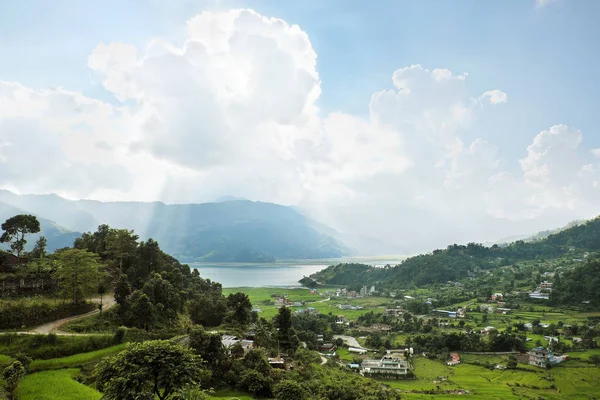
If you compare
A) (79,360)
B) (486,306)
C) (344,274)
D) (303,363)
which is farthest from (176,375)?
(344,274)

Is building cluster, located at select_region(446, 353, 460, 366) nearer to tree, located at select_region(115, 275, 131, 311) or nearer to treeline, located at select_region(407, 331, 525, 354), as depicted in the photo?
treeline, located at select_region(407, 331, 525, 354)

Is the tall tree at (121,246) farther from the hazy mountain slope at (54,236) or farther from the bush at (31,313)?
the hazy mountain slope at (54,236)

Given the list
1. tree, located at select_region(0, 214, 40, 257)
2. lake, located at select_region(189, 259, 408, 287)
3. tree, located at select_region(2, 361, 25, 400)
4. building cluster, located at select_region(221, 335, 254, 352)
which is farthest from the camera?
lake, located at select_region(189, 259, 408, 287)

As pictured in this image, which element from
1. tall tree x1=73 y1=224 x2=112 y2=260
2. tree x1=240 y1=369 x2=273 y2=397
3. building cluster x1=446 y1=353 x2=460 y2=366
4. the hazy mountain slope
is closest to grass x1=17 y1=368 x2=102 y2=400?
tree x1=240 y1=369 x2=273 y2=397

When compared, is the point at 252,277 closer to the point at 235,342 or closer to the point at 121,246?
the point at 121,246

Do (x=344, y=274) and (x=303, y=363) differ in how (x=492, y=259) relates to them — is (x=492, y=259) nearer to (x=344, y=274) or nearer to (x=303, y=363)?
(x=344, y=274)

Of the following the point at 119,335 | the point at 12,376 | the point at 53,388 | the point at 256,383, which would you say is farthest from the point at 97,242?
the point at 256,383
